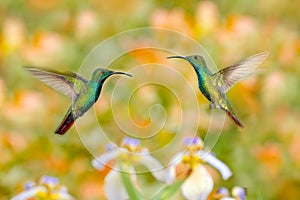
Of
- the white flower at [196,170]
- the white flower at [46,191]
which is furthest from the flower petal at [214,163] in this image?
the white flower at [46,191]

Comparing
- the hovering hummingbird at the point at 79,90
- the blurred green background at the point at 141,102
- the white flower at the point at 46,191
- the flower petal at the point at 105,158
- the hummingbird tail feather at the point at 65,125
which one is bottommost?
the blurred green background at the point at 141,102

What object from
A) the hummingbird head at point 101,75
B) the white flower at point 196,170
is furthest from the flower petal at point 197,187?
the hummingbird head at point 101,75

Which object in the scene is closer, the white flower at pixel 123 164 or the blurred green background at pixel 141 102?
the white flower at pixel 123 164

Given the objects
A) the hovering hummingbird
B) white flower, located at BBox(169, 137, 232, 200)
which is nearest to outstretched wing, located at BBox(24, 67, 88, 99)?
the hovering hummingbird

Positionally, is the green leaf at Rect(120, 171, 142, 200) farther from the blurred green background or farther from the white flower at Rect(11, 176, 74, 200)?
the blurred green background

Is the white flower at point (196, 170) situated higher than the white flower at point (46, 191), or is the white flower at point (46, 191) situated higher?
the white flower at point (196, 170)

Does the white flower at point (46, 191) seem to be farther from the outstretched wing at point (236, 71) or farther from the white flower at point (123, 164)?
the outstretched wing at point (236, 71)

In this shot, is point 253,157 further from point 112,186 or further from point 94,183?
point 112,186
